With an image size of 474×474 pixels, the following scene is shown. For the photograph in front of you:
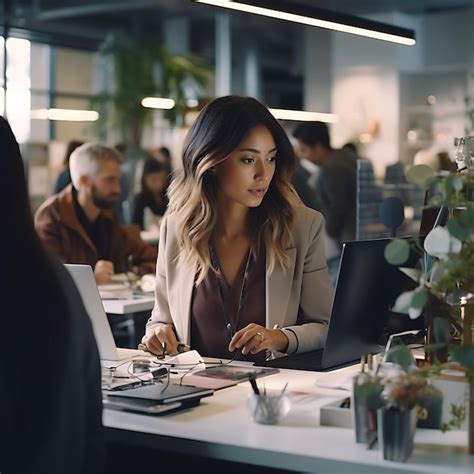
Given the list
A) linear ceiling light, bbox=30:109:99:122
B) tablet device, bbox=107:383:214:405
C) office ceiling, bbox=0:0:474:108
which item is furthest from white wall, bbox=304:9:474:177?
tablet device, bbox=107:383:214:405

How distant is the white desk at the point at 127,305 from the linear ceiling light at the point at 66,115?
7.77 meters

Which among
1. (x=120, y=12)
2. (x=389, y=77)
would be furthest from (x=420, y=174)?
(x=120, y=12)

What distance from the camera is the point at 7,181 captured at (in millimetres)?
2424

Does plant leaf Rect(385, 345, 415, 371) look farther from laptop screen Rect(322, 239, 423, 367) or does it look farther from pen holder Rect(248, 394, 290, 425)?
laptop screen Rect(322, 239, 423, 367)

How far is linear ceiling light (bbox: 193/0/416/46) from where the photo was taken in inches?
172

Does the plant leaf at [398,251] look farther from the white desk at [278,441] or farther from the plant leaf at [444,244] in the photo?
the white desk at [278,441]

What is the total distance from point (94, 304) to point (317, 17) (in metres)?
2.00

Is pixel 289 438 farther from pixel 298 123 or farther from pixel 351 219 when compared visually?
pixel 298 123

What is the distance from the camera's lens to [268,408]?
2623 millimetres

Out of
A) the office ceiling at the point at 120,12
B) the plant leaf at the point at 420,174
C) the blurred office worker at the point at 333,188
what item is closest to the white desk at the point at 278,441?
the plant leaf at the point at 420,174

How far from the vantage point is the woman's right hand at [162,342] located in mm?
3561

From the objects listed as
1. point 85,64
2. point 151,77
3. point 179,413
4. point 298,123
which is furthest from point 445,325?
point 85,64

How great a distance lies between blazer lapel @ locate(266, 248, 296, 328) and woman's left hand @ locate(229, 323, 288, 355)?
177 mm

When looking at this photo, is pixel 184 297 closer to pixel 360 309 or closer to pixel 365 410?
pixel 360 309
